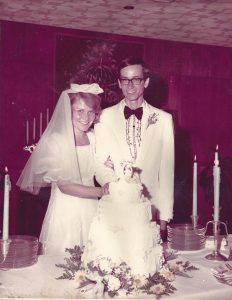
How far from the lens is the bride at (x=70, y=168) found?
2.45 metres

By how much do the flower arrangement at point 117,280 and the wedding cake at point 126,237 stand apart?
26 mm

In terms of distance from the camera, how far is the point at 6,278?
1413 millimetres

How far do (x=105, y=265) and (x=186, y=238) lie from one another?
60 cm

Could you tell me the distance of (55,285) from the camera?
4.56 feet

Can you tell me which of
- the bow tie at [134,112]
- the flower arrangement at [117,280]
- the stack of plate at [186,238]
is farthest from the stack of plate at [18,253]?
the bow tie at [134,112]

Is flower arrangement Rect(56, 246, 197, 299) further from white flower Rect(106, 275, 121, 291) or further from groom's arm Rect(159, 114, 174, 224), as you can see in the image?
groom's arm Rect(159, 114, 174, 224)

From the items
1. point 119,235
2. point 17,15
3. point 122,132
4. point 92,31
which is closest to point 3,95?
point 17,15

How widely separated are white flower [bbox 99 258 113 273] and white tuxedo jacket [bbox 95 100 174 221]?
139cm

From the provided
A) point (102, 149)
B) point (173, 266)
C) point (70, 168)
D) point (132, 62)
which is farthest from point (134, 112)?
point (173, 266)

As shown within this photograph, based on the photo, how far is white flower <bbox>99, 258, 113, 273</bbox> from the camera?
1.31 m

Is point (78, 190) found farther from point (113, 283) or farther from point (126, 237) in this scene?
point (113, 283)

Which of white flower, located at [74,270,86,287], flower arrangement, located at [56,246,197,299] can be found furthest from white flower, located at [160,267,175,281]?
white flower, located at [74,270,86,287]

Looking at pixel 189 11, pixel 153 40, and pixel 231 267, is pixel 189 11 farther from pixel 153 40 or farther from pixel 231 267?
pixel 231 267

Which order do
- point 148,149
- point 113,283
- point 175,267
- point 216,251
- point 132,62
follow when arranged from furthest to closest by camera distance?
point 132,62
point 148,149
point 216,251
point 175,267
point 113,283
